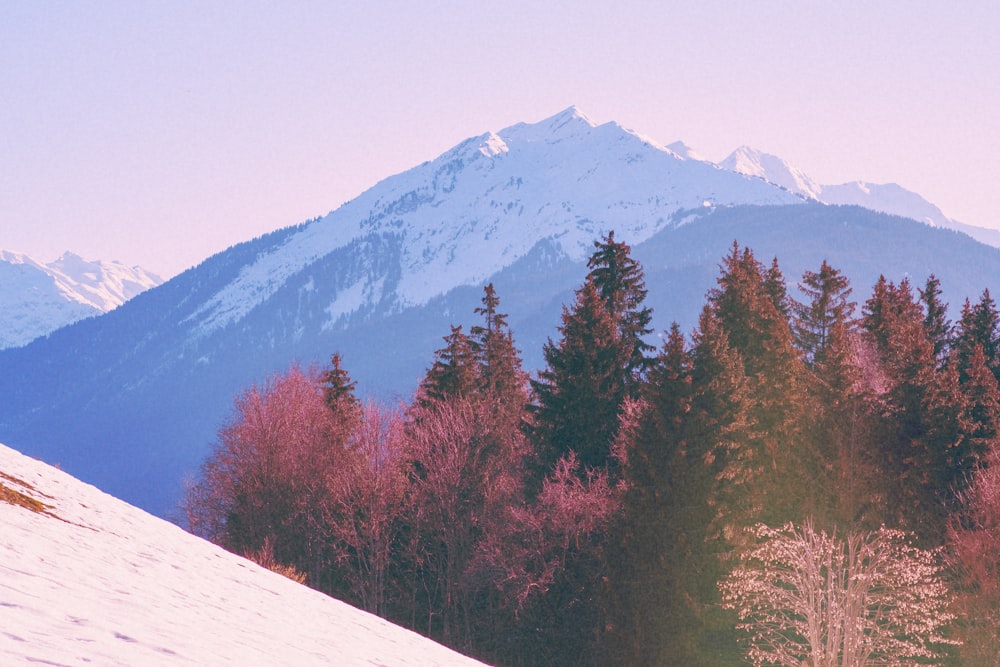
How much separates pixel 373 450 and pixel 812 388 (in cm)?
2024

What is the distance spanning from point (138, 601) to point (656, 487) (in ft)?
94.2

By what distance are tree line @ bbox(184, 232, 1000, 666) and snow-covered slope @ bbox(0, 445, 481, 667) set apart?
17766 millimetres

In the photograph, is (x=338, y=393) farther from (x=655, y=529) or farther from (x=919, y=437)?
(x=919, y=437)

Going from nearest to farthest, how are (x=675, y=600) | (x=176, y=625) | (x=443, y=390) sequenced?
(x=176, y=625)
(x=675, y=600)
(x=443, y=390)

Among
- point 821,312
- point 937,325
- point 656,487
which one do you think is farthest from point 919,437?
point 937,325

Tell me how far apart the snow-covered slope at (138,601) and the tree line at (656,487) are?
1777 cm

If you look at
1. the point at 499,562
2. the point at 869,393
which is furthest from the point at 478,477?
the point at 869,393

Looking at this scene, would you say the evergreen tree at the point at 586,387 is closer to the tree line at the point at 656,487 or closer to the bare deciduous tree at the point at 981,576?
the tree line at the point at 656,487

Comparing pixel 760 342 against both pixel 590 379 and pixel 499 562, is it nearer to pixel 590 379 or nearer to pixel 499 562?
pixel 590 379

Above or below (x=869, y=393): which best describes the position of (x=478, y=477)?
below

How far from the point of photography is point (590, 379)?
42562 mm

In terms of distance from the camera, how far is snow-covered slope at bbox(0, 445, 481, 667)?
23.0 feet

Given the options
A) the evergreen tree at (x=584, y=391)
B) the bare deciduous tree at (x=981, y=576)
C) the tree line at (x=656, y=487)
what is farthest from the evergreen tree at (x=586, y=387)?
the bare deciduous tree at (x=981, y=576)

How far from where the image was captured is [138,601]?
8867 millimetres
